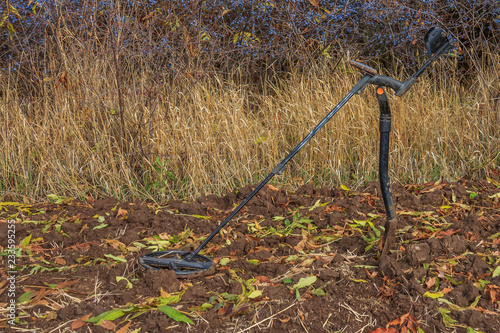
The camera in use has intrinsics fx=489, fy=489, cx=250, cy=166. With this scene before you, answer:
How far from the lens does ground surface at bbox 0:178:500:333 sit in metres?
2.04

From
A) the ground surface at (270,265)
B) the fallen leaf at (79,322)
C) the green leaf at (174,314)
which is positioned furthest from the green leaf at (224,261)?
the fallen leaf at (79,322)

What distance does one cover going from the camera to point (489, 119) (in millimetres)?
4223

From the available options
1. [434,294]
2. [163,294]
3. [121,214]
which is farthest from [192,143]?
[434,294]

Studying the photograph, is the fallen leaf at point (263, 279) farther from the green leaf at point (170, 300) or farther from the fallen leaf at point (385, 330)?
the fallen leaf at point (385, 330)

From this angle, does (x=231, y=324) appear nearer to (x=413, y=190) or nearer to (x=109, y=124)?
(x=413, y=190)

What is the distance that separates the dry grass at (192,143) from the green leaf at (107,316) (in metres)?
1.61

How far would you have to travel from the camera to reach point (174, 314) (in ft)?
6.69

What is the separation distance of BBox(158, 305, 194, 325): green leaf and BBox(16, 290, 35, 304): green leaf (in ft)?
2.08

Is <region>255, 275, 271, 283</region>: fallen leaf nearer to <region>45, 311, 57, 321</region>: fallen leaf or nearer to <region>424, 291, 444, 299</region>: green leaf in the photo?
<region>424, 291, 444, 299</region>: green leaf

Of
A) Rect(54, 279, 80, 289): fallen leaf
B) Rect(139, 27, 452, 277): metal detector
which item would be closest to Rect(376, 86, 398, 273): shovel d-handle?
Rect(139, 27, 452, 277): metal detector

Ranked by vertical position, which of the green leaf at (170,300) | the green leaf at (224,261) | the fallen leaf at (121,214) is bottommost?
the fallen leaf at (121,214)

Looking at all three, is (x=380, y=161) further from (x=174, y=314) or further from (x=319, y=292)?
(x=174, y=314)

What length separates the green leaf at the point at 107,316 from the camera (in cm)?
202

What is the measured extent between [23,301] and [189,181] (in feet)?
5.71
